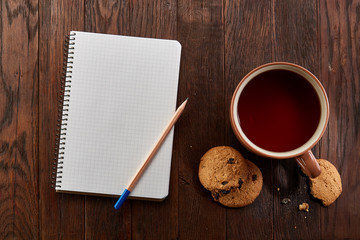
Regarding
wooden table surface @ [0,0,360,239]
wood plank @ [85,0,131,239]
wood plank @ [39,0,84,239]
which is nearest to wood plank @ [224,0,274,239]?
wooden table surface @ [0,0,360,239]

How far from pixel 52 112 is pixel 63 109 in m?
0.04

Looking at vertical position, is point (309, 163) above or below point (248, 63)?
below

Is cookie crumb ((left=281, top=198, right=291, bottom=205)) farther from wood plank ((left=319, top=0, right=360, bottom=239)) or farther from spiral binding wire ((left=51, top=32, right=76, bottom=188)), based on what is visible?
spiral binding wire ((left=51, top=32, right=76, bottom=188))

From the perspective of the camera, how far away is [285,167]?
2.03ft

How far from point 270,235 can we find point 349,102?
1.17ft

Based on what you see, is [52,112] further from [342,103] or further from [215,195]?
[342,103]

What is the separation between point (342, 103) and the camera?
2.06ft

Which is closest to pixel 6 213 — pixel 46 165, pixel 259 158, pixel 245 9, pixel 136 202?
pixel 46 165

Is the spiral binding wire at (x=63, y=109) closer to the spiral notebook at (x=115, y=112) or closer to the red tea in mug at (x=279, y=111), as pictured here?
the spiral notebook at (x=115, y=112)

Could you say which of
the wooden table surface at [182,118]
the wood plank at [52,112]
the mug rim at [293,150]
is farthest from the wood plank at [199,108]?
the wood plank at [52,112]

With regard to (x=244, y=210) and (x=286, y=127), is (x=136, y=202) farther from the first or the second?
(x=286, y=127)

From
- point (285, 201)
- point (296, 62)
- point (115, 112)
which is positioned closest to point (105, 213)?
point (115, 112)

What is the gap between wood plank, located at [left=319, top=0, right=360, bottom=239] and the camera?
2.05 ft

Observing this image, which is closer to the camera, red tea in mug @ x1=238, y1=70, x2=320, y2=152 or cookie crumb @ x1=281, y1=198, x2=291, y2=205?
red tea in mug @ x1=238, y1=70, x2=320, y2=152
